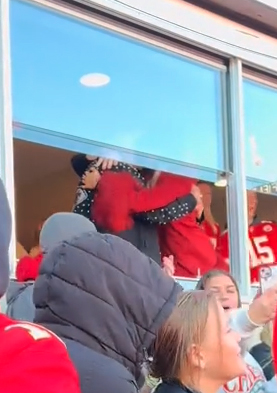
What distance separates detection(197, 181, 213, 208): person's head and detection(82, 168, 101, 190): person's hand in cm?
60

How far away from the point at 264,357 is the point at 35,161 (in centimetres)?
137

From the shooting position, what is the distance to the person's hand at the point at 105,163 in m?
4.18

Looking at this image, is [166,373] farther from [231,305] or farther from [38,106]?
[38,106]

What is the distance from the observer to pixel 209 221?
15.3ft

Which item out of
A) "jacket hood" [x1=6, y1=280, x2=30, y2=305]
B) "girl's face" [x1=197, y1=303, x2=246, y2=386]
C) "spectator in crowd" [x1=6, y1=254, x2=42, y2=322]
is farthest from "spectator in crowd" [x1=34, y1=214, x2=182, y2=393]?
"jacket hood" [x1=6, y1=280, x2=30, y2=305]

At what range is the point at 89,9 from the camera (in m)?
3.97

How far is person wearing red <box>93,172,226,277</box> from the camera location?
168 inches

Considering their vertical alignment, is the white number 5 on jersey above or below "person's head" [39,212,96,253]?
above

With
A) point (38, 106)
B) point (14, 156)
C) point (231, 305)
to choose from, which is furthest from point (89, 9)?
point (231, 305)

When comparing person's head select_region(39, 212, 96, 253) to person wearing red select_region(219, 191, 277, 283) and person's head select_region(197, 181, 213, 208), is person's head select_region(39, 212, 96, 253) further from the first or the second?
person wearing red select_region(219, 191, 277, 283)

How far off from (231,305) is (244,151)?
152 cm

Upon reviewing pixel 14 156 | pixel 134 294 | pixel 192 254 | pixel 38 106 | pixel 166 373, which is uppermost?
pixel 38 106

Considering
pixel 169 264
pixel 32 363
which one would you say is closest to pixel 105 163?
pixel 169 264

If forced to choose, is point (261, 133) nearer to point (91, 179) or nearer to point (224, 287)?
point (91, 179)
